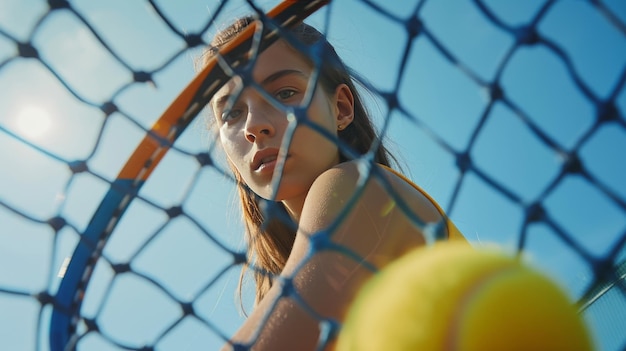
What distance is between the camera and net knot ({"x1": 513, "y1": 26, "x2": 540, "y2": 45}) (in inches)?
37.8

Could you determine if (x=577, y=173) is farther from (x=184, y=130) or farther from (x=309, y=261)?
(x=184, y=130)

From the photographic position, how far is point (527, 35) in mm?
961

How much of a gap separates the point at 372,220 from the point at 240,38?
456 mm

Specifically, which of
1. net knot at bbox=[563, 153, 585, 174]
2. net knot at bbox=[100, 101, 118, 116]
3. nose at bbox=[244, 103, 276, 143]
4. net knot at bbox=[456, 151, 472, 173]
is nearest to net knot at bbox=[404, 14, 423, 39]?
net knot at bbox=[456, 151, 472, 173]

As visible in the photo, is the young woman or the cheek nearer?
the young woman

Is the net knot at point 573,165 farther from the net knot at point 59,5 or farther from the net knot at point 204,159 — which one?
the net knot at point 59,5

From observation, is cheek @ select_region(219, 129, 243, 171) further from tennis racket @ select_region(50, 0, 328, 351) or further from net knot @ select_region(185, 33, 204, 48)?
net knot @ select_region(185, 33, 204, 48)

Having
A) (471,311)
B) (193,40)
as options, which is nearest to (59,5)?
(193,40)

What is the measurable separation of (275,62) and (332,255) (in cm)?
59

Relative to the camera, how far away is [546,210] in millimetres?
915

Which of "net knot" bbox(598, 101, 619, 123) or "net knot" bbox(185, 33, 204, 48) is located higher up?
"net knot" bbox(598, 101, 619, 123)

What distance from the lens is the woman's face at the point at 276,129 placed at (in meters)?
1.40

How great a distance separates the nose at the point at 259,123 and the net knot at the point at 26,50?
1.48ft

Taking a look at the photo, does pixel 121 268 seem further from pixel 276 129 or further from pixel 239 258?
pixel 276 129
